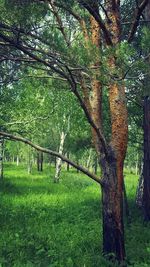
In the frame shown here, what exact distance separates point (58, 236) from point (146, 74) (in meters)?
5.55

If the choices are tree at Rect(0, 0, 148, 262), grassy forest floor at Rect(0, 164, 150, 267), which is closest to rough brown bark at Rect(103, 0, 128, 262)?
tree at Rect(0, 0, 148, 262)

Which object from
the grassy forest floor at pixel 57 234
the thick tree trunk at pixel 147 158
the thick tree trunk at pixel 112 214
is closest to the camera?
the thick tree trunk at pixel 112 214

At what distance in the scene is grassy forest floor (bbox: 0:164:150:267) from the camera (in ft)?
27.2

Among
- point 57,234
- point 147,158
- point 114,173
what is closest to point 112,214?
point 114,173

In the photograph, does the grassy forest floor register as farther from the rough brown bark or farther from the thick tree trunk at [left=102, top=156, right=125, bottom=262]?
the rough brown bark

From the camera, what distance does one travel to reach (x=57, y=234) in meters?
11.1

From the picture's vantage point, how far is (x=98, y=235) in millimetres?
10766

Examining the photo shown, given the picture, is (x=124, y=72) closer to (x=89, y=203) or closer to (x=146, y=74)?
(x=146, y=74)

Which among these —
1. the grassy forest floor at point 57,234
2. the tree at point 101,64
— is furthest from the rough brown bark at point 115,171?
the grassy forest floor at point 57,234

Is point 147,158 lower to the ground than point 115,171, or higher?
higher

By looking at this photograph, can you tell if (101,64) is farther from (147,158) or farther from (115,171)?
(147,158)

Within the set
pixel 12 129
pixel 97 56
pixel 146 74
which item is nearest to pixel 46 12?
pixel 97 56

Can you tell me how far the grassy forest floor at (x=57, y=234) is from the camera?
8.30 metres

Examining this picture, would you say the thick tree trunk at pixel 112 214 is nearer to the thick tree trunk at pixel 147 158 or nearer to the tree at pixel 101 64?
the tree at pixel 101 64
